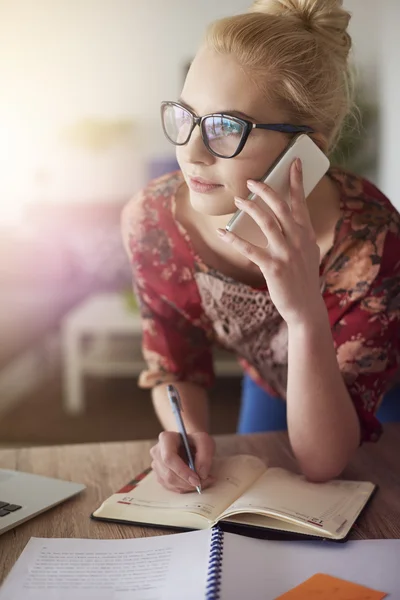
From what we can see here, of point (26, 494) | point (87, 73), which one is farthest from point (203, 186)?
point (87, 73)

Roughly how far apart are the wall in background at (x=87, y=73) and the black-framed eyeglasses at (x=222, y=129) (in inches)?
156

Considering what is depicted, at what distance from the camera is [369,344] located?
1098 millimetres

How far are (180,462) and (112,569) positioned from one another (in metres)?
0.21

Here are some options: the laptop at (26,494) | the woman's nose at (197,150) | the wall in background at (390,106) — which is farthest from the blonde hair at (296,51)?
the wall in background at (390,106)

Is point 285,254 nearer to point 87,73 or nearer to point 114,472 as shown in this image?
point 114,472

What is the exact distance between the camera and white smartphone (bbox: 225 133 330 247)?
104 centimetres

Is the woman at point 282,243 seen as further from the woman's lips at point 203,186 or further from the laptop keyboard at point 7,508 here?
the laptop keyboard at point 7,508

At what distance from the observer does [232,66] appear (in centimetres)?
102

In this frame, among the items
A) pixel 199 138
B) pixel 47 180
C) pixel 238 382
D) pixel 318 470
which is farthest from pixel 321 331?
pixel 47 180

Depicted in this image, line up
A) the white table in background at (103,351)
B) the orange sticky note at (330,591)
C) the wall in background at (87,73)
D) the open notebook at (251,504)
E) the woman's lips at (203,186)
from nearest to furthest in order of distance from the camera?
the orange sticky note at (330,591) < the open notebook at (251,504) < the woman's lips at (203,186) < the white table in background at (103,351) < the wall in background at (87,73)

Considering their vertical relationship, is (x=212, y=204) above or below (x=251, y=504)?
above

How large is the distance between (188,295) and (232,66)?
419mm

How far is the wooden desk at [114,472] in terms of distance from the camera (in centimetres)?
86

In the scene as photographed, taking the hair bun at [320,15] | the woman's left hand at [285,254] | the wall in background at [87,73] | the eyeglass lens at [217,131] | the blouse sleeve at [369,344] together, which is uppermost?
the hair bun at [320,15]
